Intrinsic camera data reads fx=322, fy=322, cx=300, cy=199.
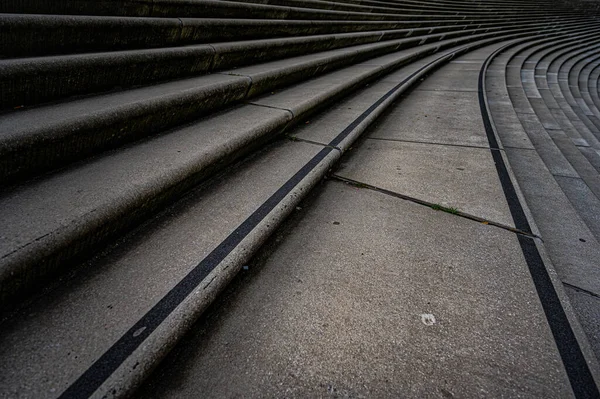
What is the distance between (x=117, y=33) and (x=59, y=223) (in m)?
1.96

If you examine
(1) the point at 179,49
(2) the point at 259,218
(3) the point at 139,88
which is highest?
(1) the point at 179,49

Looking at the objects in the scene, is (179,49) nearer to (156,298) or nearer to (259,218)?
(259,218)

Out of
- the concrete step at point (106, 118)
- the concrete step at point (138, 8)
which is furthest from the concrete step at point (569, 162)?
the concrete step at point (138, 8)

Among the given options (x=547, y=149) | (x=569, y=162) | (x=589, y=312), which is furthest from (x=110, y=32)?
(x=569, y=162)

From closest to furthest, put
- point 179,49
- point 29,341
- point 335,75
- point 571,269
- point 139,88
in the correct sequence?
point 29,341 → point 571,269 → point 139,88 → point 179,49 → point 335,75

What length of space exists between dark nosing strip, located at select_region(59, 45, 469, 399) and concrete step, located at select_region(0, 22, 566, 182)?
0.95 metres

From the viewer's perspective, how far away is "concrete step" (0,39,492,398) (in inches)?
39.3

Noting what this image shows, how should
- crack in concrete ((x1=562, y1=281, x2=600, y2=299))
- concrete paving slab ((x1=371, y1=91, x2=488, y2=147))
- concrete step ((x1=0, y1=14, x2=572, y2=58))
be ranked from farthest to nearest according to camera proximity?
1. concrete paving slab ((x1=371, y1=91, x2=488, y2=147))
2. concrete step ((x1=0, y1=14, x2=572, y2=58))
3. crack in concrete ((x1=562, y1=281, x2=600, y2=299))

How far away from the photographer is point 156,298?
1228mm

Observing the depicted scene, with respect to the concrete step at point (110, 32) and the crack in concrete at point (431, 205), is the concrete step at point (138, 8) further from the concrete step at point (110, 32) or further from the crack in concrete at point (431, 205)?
the crack in concrete at point (431, 205)

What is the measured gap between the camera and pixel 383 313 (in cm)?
136

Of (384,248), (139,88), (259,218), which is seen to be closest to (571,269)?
(384,248)

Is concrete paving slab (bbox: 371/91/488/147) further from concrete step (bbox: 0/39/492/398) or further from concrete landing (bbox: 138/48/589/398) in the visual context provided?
concrete step (bbox: 0/39/492/398)

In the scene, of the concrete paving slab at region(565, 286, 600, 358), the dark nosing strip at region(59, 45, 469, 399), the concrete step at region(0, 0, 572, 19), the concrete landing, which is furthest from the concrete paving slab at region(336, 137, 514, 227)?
the concrete step at region(0, 0, 572, 19)
